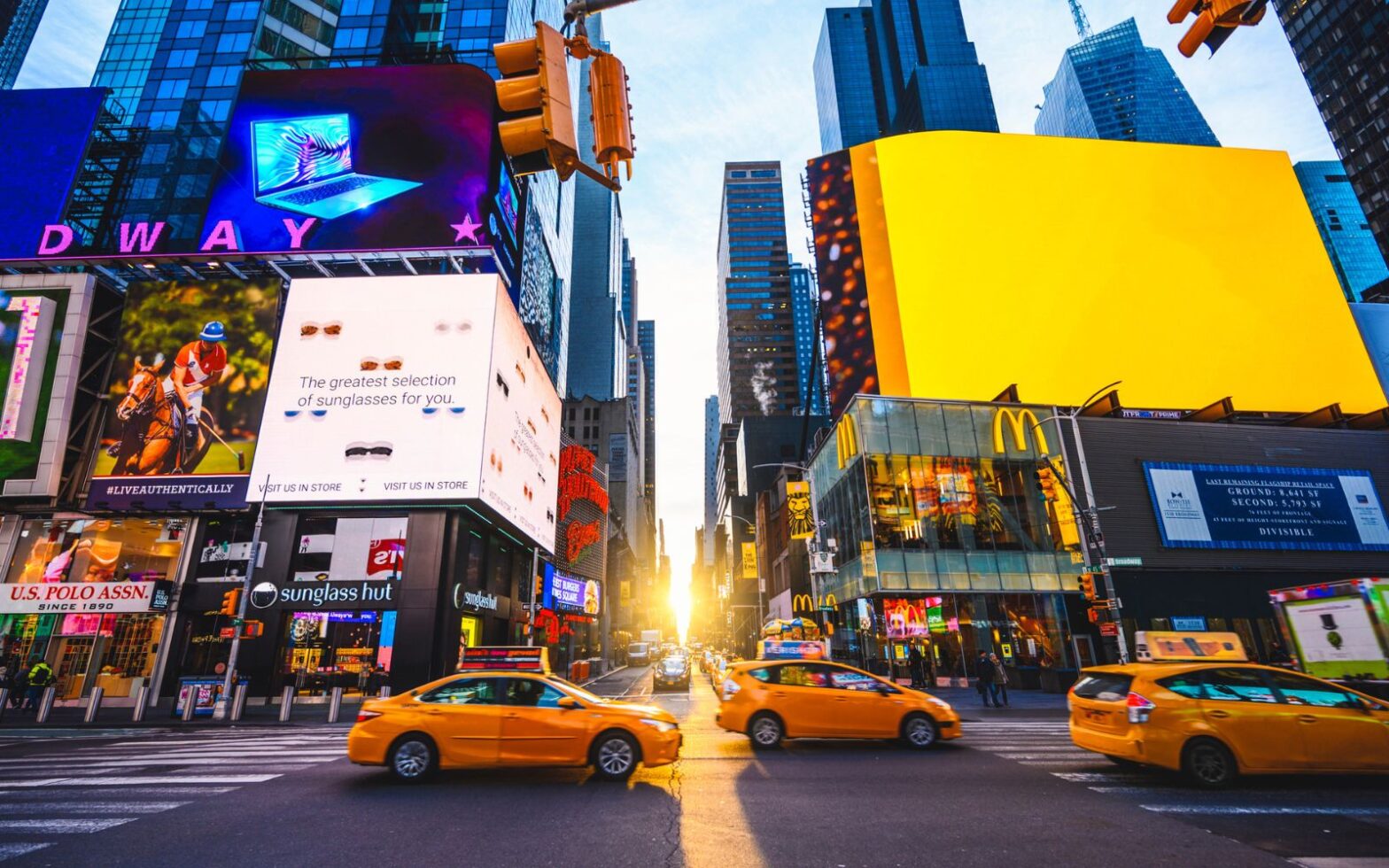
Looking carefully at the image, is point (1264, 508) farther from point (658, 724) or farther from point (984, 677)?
point (658, 724)

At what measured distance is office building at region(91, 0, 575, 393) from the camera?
2062 inches

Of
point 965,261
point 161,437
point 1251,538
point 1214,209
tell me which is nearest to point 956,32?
point 1214,209

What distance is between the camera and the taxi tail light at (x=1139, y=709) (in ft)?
26.2

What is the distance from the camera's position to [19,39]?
128 meters

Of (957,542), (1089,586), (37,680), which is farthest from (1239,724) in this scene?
(37,680)

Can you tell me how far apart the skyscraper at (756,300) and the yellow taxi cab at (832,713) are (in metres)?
139

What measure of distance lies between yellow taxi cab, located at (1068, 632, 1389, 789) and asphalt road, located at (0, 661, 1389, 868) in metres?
0.37

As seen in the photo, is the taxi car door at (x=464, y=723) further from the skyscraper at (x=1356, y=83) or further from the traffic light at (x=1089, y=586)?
the skyscraper at (x=1356, y=83)

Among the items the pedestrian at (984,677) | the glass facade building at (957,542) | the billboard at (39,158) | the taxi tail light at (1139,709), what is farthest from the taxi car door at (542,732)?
the billboard at (39,158)

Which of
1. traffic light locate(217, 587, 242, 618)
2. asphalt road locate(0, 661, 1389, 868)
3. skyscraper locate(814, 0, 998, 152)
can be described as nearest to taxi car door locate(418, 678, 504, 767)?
asphalt road locate(0, 661, 1389, 868)

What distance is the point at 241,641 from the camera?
25078 millimetres

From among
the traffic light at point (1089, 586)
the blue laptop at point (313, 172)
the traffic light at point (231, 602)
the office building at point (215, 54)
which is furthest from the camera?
the office building at point (215, 54)

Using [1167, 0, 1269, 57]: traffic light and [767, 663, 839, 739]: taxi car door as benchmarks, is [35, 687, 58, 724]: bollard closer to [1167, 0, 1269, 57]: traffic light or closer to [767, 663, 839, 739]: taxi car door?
[767, 663, 839, 739]: taxi car door

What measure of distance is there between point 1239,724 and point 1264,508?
37.9m
